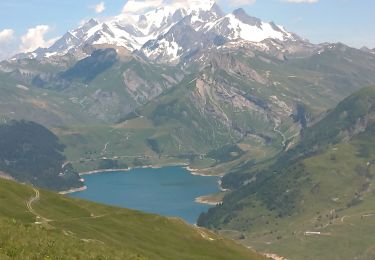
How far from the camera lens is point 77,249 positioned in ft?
357

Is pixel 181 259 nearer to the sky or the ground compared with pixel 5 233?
nearer to the ground

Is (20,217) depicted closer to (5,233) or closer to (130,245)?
(130,245)

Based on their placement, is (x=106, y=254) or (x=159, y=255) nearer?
(x=106, y=254)

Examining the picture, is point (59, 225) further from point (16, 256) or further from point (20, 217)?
point (16, 256)

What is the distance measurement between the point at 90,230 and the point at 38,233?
6952 cm

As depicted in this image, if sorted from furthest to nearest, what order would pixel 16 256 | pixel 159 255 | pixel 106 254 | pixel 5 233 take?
1. pixel 159 255
2. pixel 106 254
3. pixel 5 233
4. pixel 16 256

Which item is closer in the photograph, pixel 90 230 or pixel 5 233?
pixel 5 233

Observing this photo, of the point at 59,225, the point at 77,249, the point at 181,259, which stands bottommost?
the point at 181,259

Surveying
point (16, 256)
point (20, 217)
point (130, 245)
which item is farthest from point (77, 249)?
point (20, 217)

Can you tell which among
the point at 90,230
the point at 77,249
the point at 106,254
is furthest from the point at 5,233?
the point at 90,230

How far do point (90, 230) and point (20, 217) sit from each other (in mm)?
25069

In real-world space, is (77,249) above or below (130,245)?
above

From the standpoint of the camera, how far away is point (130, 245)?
619 ft

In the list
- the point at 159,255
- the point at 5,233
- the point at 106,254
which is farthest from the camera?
the point at 159,255
